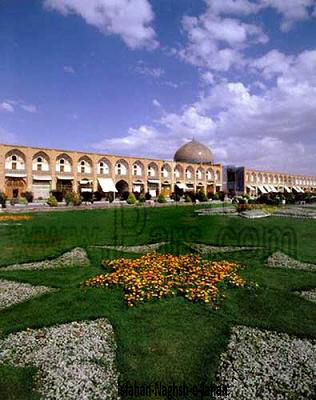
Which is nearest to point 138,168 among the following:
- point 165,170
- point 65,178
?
point 165,170

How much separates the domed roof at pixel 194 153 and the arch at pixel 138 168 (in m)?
13.3

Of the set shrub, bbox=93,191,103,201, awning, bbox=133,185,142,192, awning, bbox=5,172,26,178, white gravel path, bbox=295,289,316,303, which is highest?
awning, bbox=5,172,26,178

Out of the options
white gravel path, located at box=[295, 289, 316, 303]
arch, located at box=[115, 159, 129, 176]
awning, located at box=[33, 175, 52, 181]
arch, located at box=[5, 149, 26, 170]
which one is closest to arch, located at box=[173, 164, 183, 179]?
arch, located at box=[115, 159, 129, 176]

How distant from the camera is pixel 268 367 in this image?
10.5ft

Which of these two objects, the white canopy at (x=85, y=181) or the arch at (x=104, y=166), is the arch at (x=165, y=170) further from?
the white canopy at (x=85, y=181)

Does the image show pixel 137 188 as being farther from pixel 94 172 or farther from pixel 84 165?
pixel 84 165

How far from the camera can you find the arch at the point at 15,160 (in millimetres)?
35812

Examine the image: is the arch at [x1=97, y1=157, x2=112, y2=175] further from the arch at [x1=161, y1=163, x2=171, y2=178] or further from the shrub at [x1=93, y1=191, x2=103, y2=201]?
the arch at [x1=161, y1=163, x2=171, y2=178]

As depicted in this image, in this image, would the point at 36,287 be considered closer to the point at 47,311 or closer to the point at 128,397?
the point at 47,311

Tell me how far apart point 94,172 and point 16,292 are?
38.8m

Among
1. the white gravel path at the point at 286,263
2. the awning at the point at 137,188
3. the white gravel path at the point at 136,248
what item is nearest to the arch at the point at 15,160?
the awning at the point at 137,188

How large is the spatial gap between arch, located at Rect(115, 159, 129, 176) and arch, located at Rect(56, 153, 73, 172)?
765cm

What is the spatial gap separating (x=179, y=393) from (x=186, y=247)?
610 centimetres

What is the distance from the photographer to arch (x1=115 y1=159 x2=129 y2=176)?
151 feet
